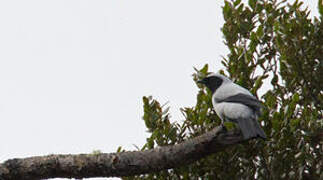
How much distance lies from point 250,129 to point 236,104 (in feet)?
2.49

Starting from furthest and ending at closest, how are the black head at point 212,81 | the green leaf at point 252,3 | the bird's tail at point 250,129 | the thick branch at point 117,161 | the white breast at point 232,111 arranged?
the green leaf at point 252,3 < the black head at point 212,81 < the white breast at point 232,111 < the thick branch at point 117,161 < the bird's tail at point 250,129

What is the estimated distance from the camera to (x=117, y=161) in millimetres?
6066

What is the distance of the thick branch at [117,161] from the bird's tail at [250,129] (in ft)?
0.36

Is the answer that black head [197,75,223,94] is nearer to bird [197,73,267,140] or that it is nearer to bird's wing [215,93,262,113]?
bird [197,73,267,140]

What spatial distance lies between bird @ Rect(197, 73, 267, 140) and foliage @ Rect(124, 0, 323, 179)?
0.49 ft

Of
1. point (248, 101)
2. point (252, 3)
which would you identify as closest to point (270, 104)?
point (248, 101)

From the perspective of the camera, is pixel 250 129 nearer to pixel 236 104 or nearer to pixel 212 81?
pixel 236 104

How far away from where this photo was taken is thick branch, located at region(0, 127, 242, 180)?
6.00 metres

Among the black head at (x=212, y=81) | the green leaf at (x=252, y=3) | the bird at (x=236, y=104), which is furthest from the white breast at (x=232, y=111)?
the green leaf at (x=252, y=3)

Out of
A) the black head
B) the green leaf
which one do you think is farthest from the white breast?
the green leaf

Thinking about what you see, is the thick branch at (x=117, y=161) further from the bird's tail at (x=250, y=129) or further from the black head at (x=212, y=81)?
the black head at (x=212, y=81)

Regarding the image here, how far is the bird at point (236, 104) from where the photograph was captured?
6.04 metres

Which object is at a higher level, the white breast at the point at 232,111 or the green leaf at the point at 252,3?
the green leaf at the point at 252,3

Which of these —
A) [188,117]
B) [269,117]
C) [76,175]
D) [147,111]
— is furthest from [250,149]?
[76,175]
